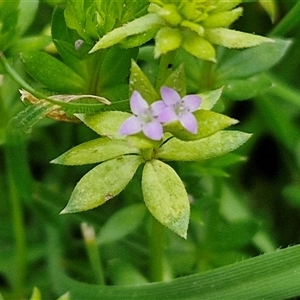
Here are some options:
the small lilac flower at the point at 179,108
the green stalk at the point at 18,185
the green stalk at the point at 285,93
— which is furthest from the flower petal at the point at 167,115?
the green stalk at the point at 285,93

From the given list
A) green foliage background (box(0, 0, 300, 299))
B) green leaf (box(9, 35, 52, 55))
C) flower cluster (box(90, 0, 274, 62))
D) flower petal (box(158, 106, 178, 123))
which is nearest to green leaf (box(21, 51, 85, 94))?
green foliage background (box(0, 0, 300, 299))

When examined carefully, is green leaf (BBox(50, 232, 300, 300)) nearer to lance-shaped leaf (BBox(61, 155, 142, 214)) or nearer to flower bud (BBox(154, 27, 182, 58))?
lance-shaped leaf (BBox(61, 155, 142, 214))

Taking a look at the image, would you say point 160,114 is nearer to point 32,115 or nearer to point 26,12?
point 32,115

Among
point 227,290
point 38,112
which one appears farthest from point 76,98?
point 227,290

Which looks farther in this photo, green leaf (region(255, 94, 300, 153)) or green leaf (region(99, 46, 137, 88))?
green leaf (region(255, 94, 300, 153))

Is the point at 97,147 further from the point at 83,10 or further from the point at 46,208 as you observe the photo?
the point at 46,208

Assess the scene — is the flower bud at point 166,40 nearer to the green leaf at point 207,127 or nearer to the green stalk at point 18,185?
the green leaf at point 207,127
